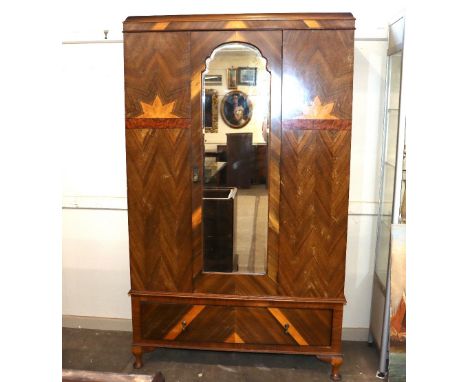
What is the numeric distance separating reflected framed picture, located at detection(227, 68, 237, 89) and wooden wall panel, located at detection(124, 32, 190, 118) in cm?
21

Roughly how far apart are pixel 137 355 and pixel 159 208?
92 cm

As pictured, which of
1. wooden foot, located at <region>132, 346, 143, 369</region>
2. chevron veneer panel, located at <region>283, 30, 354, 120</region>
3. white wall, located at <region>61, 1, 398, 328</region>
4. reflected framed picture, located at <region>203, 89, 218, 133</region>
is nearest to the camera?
chevron veneer panel, located at <region>283, 30, 354, 120</region>

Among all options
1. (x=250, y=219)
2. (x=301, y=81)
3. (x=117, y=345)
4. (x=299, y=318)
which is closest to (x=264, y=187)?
(x=250, y=219)

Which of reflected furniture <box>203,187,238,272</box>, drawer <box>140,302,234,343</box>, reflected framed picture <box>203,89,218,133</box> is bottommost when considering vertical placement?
drawer <box>140,302,234,343</box>

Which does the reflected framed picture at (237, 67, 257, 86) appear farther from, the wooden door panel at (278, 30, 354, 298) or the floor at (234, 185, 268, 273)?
the floor at (234, 185, 268, 273)

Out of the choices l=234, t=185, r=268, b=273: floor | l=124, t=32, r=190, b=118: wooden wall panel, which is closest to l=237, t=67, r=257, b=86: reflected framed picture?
l=124, t=32, r=190, b=118: wooden wall panel

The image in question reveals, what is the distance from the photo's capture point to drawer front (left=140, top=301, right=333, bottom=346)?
2.28 metres

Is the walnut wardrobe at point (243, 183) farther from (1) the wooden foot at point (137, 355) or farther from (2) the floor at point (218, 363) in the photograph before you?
(2) the floor at point (218, 363)

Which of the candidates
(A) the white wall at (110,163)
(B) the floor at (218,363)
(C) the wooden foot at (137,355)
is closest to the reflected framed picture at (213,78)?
(A) the white wall at (110,163)

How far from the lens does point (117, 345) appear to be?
9.13ft

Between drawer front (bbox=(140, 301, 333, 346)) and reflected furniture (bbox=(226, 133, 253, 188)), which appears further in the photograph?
drawer front (bbox=(140, 301, 333, 346))
